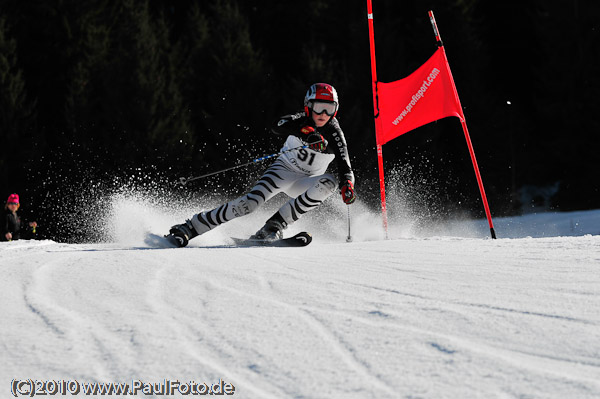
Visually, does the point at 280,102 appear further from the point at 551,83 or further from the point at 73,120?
the point at 551,83

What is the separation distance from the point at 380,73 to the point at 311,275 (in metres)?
19.4

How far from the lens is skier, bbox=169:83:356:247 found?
5.96m

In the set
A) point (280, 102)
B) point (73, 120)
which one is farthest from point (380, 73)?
point (73, 120)

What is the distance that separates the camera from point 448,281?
327 centimetres

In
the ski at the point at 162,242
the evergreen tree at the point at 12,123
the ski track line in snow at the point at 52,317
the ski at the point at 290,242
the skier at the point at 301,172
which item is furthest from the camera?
the evergreen tree at the point at 12,123

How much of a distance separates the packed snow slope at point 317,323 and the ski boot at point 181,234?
153cm

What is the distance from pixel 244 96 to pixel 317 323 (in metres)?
Answer: 19.6

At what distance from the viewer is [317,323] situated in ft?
8.41

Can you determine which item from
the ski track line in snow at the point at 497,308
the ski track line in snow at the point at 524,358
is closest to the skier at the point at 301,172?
the ski track line in snow at the point at 497,308

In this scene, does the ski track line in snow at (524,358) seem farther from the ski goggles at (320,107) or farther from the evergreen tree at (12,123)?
the evergreen tree at (12,123)

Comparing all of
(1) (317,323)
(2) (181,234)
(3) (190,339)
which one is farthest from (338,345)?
(2) (181,234)

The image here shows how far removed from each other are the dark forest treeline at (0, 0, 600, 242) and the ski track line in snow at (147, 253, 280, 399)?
54.2 feet

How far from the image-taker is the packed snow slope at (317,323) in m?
2.05

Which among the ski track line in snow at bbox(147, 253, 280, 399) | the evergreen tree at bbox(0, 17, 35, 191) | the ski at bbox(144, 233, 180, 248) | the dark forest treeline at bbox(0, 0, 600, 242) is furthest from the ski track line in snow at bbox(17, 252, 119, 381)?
the evergreen tree at bbox(0, 17, 35, 191)
